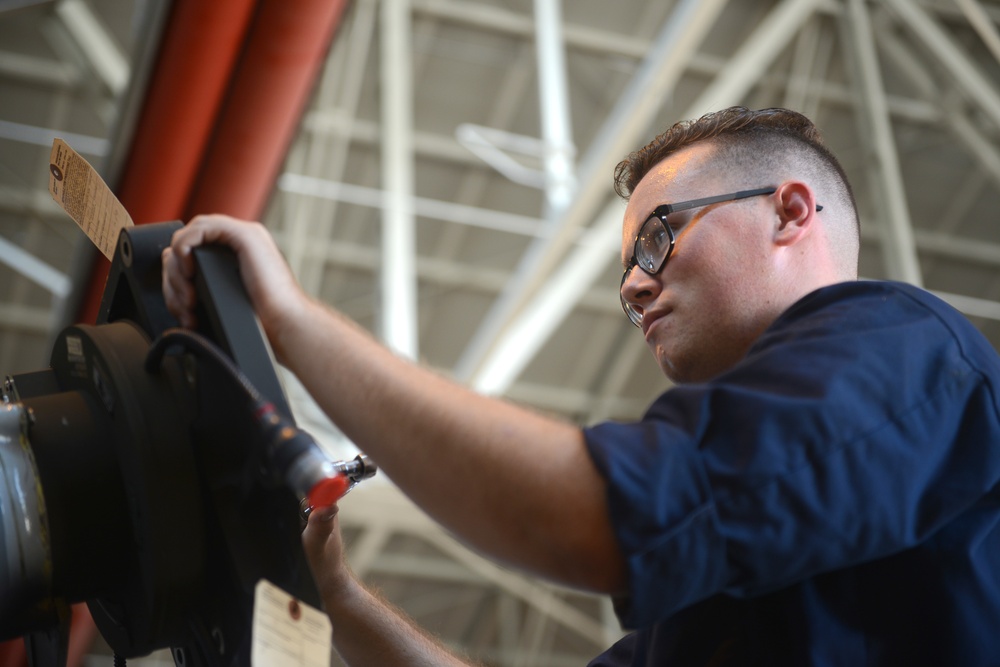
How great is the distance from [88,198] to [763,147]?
103 cm

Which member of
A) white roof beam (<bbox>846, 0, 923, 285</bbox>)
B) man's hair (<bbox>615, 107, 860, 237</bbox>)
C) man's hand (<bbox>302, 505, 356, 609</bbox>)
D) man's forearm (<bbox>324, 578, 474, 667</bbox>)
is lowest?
man's forearm (<bbox>324, 578, 474, 667</bbox>)

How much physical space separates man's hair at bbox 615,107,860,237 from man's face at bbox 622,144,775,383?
8 cm

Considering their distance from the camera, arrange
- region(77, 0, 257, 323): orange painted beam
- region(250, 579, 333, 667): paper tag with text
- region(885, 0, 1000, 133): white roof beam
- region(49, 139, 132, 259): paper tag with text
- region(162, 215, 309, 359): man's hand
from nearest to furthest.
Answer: region(250, 579, 333, 667): paper tag with text
region(162, 215, 309, 359): man's hand
region(49, 139, 132, 259): paper tag with text
region(77, 0, 257, 323): orange painted beam
region(885, 0, 1000, 133): white roof beam

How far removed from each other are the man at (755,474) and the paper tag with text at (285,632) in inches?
6.2

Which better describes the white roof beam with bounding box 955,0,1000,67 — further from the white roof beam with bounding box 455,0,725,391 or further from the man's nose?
the man's nose

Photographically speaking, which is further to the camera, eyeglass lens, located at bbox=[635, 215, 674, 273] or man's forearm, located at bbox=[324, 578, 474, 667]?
man's forearm, located at bbox=[324, 578, 474, 667]

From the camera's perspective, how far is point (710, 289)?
1.51m

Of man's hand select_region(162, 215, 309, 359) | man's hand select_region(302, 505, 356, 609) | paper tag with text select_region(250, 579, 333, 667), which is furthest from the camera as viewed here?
man's hand select_region(302, 505, 356, 609)

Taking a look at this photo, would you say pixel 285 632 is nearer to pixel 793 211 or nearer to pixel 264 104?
pixel 793 211

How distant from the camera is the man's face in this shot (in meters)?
1.50

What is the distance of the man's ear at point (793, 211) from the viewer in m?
1.56

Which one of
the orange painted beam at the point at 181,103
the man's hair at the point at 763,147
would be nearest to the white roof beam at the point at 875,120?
the orange painted beam at the point at 181,103

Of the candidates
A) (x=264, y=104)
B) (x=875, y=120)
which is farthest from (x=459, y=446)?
(x=875, y=120)

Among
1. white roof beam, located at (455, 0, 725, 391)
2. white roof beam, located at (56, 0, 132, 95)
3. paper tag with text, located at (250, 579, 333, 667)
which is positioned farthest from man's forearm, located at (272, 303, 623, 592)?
white roof beam, located at (56, 0, 132, 95)
